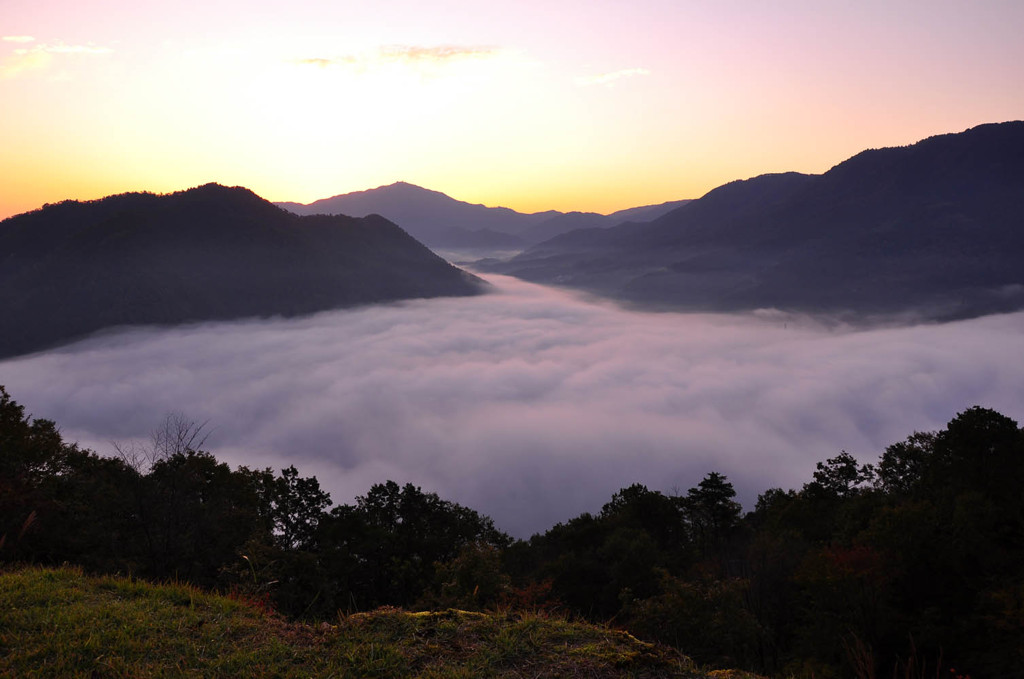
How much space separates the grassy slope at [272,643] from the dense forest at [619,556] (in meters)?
1.82

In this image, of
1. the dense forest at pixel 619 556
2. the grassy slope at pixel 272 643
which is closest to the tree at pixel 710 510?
the dense forest at pixel 619 556

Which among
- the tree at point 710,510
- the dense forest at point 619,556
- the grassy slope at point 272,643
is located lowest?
the tree at point 710,510

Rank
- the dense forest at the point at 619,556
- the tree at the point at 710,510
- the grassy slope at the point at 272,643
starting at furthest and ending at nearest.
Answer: the tree at the point at 710,510 → the dense forest at the point at 619,556 → the grassy slope at the point at 272,643

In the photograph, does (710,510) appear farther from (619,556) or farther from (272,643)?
(272,643)

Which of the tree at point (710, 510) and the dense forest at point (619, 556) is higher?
the dense forest at point (619, 556)

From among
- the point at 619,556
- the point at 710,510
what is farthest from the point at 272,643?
the point at 710,510

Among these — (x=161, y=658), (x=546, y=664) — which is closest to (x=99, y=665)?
(x=161, y=658)

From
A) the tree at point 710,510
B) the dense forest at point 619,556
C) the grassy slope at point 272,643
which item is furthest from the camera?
the tree at point 710,510

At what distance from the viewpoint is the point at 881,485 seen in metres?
45.7

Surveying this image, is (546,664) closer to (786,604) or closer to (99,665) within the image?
(99,665)

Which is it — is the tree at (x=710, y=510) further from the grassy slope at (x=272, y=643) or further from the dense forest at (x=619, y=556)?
the grassy slope at (x=272, y=643)

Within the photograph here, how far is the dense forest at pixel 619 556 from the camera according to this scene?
709 inches

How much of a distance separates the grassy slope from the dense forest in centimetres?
182

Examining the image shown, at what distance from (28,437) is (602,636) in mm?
33001
